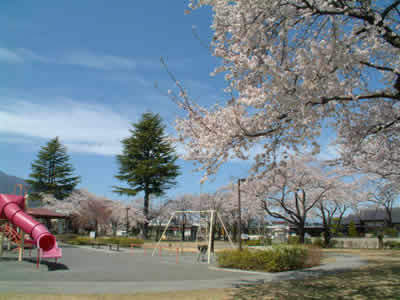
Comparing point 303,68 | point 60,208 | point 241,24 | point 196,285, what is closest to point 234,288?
point 196,285

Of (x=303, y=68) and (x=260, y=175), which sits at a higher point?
(x=303, y=68)

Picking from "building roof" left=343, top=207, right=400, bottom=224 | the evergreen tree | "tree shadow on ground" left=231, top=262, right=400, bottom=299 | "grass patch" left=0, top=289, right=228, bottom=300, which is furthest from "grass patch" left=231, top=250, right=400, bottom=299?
"building roof" left=343, top=207, right=400, bottom=224

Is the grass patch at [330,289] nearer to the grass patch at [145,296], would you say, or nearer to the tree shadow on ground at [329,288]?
the tree shadow on ground at [329,288]

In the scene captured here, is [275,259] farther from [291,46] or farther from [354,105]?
[291,46]

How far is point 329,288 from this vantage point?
8.10m

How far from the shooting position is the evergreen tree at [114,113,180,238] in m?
42.0

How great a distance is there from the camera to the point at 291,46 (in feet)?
21.6

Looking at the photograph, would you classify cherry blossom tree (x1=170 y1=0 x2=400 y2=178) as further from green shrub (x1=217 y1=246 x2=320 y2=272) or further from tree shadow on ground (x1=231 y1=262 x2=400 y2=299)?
green shrub (x1=217 y1=246 x2=320 y2=272)

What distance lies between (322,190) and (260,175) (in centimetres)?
2153

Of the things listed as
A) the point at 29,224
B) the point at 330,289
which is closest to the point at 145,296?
the point at 330,289

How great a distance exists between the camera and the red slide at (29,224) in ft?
42.4

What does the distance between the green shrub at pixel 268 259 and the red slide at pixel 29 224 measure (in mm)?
7243

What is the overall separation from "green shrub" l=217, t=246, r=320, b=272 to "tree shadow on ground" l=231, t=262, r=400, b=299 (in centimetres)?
223

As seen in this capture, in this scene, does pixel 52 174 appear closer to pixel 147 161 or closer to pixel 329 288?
pixel 147 161
